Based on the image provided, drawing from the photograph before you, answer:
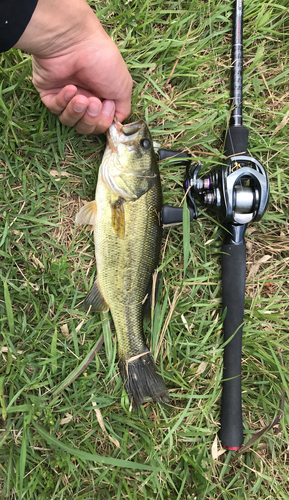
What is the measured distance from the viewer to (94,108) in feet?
6.58

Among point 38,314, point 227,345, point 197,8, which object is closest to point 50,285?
point 38,314

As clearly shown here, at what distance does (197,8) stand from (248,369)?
121 inches

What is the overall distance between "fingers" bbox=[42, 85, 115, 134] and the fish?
0.28 feet

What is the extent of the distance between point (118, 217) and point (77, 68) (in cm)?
105

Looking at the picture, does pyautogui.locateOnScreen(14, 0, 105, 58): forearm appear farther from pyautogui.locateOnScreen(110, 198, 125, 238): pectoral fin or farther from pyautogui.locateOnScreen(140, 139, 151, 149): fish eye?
pyautogui.locateOnScreen(110, 198, 125, 238): pectoral fin

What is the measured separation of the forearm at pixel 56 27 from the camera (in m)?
1.80

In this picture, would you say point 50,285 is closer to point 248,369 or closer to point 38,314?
point 38,314

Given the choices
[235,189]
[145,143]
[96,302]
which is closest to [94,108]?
[145,143]

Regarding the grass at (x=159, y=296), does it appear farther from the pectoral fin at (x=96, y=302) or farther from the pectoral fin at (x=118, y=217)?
the pectoral fin at (x=118, y=217)

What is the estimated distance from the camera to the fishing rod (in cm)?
218

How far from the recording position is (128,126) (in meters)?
2.15

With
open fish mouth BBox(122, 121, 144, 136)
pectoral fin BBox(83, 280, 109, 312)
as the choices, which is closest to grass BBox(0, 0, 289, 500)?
pectoral fin BBox(83, 280, 109, 312)

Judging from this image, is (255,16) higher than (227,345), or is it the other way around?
(255,16)

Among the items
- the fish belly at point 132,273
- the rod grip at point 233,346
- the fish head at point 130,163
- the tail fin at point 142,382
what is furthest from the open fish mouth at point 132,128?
the tail fin at point 142,382
